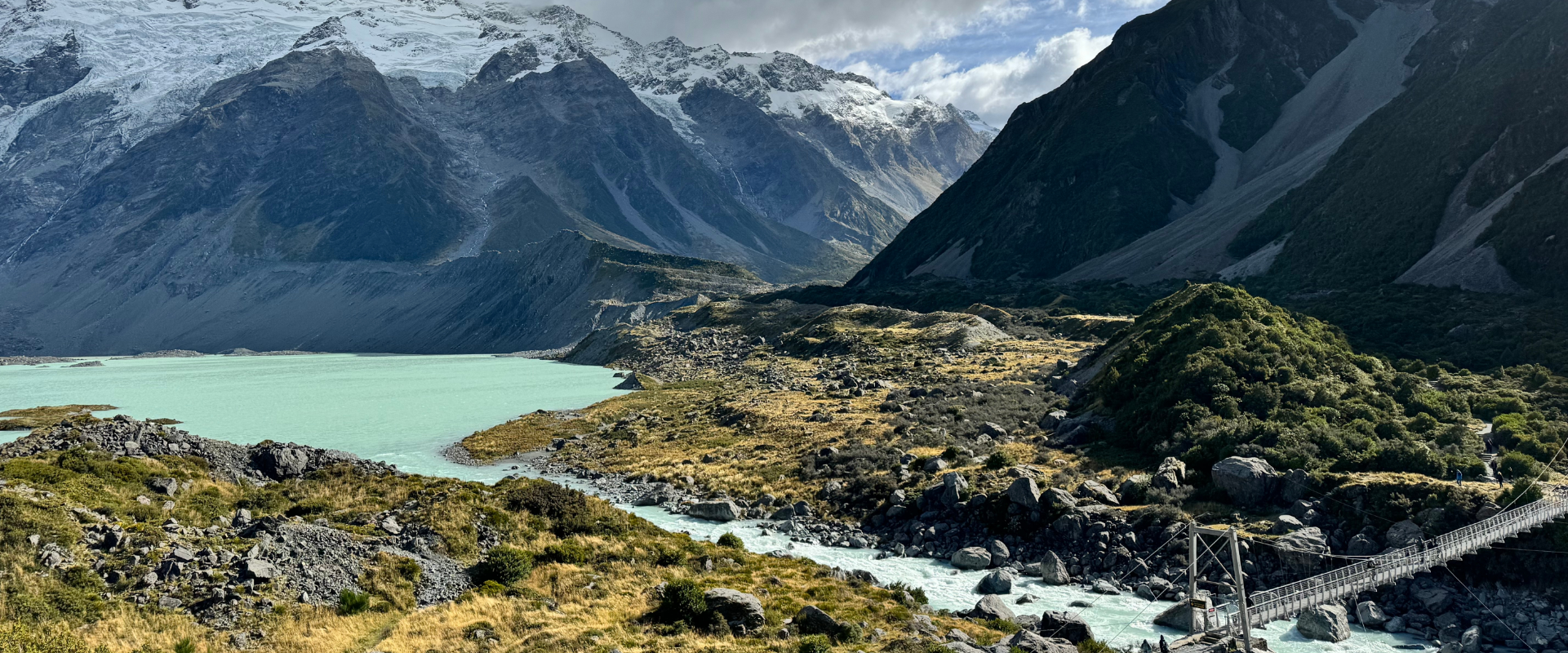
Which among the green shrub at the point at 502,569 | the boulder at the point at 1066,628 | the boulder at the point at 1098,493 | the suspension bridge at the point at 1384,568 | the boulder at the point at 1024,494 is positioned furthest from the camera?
the boulder at the point at 1098,493

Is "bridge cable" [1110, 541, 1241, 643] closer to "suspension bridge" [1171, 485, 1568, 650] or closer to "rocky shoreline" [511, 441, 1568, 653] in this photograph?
"rocky shoreline" [511, 441, 1568, 653]

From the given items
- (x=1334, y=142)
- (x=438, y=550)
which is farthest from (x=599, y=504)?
(x=1334, y=142)

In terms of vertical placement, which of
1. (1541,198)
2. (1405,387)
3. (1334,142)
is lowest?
(1405,387)

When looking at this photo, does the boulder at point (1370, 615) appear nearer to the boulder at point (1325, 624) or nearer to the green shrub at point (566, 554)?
the boulder at point (1325, 624)

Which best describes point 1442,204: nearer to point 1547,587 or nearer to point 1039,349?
point 1039,349

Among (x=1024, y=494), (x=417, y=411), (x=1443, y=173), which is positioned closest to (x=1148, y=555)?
(x=1024, y=494)

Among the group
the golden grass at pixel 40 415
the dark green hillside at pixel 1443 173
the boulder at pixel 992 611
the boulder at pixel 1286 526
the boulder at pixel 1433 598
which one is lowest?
the boulder at pixel 992 611

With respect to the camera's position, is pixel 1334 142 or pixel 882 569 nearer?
pixel 882 569

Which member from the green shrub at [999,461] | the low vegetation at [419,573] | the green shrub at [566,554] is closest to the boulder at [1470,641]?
the low vegetation at [419,573]
